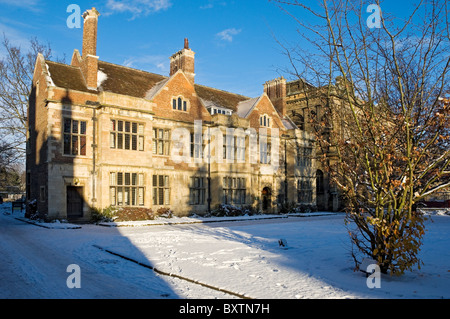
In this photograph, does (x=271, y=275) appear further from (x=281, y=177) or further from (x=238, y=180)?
(x=281, y=177)

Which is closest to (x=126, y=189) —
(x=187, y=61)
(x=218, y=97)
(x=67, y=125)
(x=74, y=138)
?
(x=74, y=138)

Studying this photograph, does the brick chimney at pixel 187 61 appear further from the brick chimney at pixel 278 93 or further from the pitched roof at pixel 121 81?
the brick chimney at pixel 278 93

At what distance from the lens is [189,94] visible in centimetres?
2677

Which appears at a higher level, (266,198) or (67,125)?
(67,125)

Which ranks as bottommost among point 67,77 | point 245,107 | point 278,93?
point 245,107

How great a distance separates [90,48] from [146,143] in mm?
6908

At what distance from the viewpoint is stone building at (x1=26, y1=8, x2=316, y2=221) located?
21.4 m

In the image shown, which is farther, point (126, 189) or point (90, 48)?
point (90, 48)

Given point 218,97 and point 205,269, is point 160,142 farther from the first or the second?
point 205,269

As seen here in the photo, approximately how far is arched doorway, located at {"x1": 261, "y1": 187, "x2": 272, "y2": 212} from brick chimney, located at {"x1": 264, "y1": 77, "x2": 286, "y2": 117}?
326 inches

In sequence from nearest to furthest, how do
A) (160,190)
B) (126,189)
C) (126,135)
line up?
(126,189) < (126,135) < (160,190)

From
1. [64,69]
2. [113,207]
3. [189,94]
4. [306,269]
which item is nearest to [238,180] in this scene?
[189,94]

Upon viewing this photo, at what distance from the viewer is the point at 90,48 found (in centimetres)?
2345

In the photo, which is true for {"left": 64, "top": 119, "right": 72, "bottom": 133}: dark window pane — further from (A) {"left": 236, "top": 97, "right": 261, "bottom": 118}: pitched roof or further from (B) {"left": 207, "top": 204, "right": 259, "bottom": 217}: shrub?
(A) {"left": 236, "top": 97, "right": 261, "bottom": 118}: pitched roof
